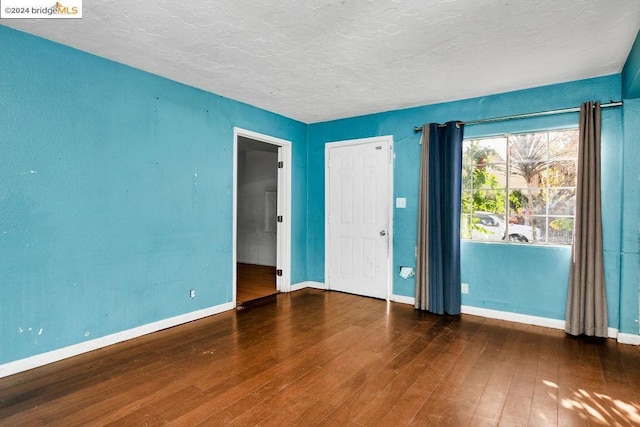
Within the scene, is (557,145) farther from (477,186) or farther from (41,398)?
(41,398)

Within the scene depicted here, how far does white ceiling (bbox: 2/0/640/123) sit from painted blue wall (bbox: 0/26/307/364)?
31cm

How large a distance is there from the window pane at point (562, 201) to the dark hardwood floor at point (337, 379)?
1298 millimetres

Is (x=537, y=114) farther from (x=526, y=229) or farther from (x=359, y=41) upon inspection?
(x=359, y=41)

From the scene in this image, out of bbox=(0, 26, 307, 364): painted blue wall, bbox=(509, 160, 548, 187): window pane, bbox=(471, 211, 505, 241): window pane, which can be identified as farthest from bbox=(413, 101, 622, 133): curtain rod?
bbox=(0, 26, 307, 364): painted blue wall

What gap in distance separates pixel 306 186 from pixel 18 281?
3.78m

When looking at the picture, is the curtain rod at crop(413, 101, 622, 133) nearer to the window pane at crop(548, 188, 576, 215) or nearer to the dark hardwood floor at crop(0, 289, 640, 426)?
the window pane at crop(548, 188, 576, 215)

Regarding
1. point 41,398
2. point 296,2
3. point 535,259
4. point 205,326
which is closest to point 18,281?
point 41,398

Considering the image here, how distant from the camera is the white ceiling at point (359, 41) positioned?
2.32 meters

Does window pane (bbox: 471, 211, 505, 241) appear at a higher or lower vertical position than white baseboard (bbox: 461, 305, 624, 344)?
higher

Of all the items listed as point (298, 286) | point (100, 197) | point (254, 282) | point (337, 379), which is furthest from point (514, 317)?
point (100, 197)

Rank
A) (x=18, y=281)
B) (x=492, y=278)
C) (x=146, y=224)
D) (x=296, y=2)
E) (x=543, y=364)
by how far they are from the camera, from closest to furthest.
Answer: (x=296, y=2) < (x=18, y=281) < (x=543, y=364) < (x=146, y=224) < (x=492, y=278)

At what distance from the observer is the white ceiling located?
7.60 feet

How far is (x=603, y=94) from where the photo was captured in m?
3.44

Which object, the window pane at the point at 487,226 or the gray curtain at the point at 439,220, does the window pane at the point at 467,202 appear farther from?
the gray curtain at the point at 439,220
